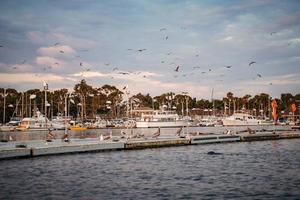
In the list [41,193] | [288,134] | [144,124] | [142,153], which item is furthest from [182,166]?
[144,124]

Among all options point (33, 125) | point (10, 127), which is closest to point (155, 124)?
point (33, 125)

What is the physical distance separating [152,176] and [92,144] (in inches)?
897

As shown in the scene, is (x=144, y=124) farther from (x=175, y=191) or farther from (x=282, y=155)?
(x=175, y=191)

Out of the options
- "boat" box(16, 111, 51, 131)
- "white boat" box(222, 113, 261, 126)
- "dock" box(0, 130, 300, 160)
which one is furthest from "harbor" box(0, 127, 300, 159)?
"white boat" box(222, 113, 261, 126)

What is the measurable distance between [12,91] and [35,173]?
15631cm

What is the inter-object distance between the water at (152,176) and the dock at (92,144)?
1508 millimetres

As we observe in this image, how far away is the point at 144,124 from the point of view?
158 metres

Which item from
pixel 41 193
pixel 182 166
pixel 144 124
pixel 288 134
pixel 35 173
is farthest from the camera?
pixel 144 124

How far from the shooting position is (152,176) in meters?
39.2

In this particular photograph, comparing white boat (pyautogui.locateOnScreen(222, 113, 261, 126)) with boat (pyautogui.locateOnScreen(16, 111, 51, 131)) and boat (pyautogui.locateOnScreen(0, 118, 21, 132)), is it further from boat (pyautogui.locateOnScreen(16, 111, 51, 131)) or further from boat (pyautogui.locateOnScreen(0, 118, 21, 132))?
boat (pyautogui.locateOnScreen(0, 118, 21, 132))

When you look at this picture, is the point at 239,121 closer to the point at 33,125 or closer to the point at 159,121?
the point at 159,121

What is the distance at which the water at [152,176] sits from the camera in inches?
1207

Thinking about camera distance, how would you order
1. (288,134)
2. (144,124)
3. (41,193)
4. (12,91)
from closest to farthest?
1. (41,193)
2. (288,134)
3. (144,124)
4. (12,91)

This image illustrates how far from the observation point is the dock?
171ft
